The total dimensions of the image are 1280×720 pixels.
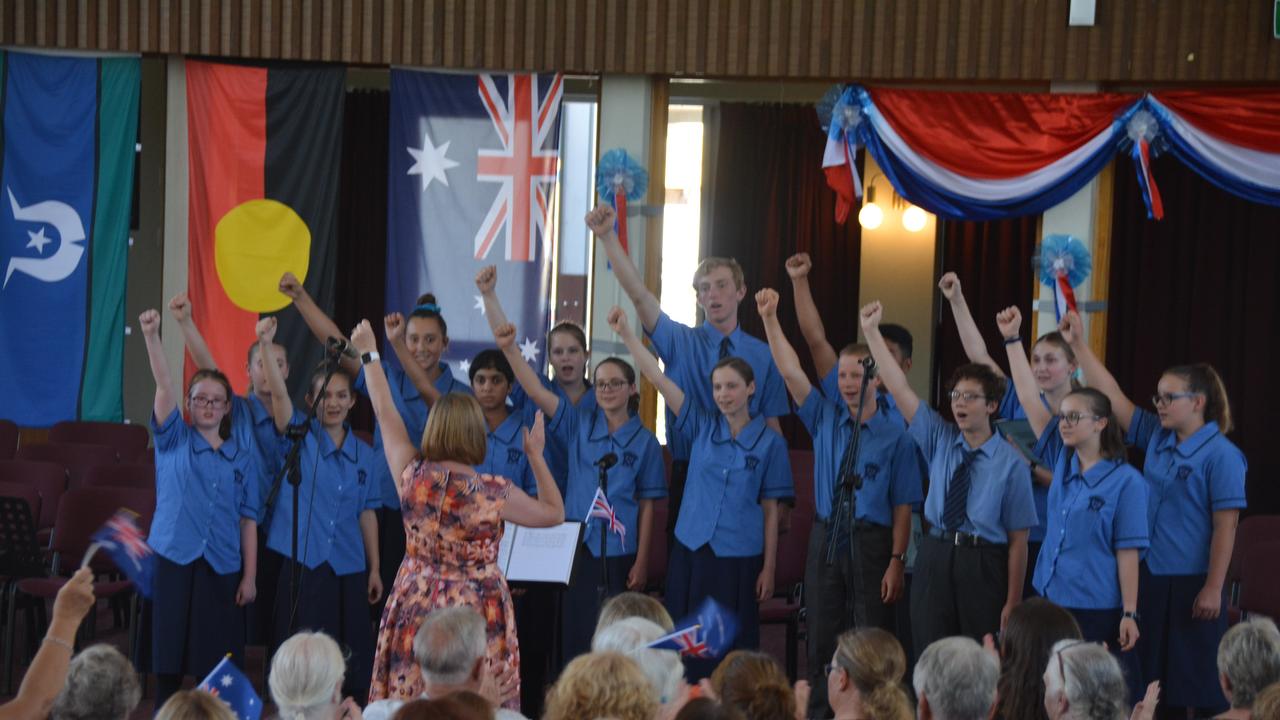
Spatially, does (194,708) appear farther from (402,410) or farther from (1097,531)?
→ (402,410)

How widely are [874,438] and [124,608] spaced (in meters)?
4.23

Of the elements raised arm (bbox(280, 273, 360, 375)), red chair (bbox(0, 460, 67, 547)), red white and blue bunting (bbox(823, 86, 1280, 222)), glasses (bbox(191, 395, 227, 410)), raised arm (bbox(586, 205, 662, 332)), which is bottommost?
red chair (bbox(0, 460, 67, 547))

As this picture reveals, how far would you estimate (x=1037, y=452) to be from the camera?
17.5 ft

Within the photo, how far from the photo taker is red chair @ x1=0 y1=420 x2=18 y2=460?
8.23m

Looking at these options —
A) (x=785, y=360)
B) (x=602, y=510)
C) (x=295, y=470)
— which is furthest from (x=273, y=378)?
(x=785, y=360)

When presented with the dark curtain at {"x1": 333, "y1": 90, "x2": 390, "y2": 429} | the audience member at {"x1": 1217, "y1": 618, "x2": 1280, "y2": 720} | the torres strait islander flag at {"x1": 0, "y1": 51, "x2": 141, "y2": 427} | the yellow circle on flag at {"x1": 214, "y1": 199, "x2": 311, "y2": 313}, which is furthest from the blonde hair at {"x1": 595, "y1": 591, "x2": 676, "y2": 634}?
the dark curtain at {"x1": 333, "y1": 90, "x2": 390, "y2": 429}

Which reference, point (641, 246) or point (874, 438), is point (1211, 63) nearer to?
point (641, 246)

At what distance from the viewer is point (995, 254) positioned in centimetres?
1120

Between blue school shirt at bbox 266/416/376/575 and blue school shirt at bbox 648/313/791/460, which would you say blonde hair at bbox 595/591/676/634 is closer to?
blue school shirt at bbox 266/416/376/575

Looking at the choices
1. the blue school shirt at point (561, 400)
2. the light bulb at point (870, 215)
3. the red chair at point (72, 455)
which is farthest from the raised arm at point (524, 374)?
the light bulb at point (870, 215)

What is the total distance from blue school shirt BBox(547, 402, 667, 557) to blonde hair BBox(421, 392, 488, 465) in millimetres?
1557

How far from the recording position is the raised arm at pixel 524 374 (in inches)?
216

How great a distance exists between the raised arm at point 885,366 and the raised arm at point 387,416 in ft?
5.35

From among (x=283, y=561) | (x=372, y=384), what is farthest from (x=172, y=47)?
(x=372, y=384)
